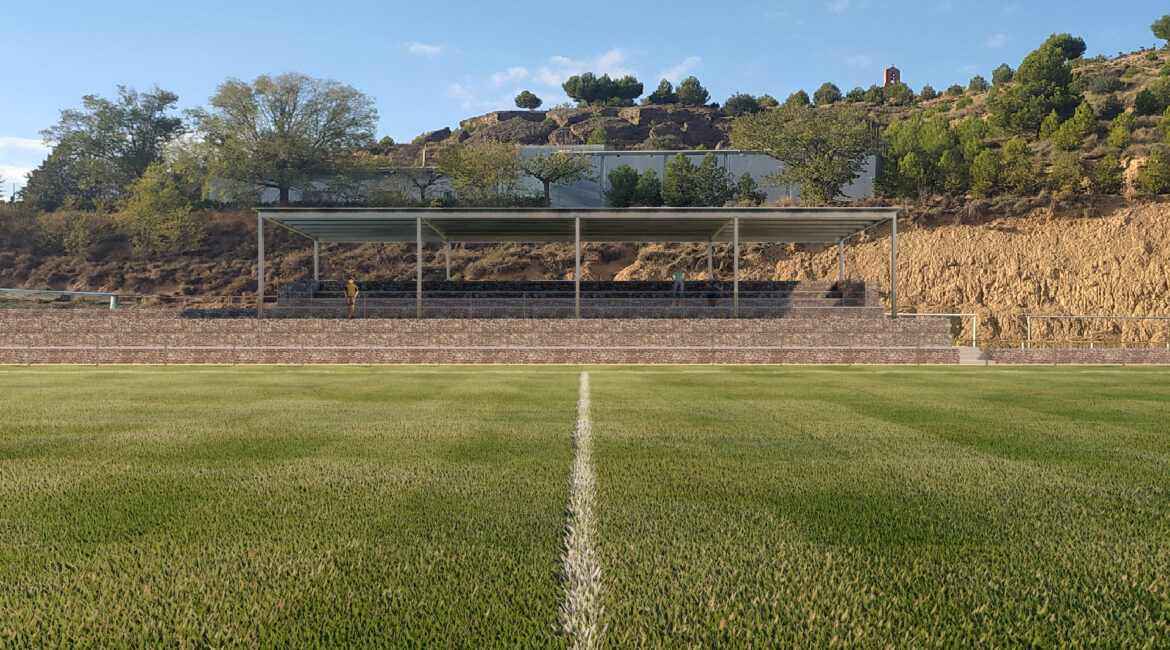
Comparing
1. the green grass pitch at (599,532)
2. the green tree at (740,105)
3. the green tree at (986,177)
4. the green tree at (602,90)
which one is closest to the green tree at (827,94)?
the green tree at (740,105)

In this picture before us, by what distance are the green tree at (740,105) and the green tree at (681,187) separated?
60.2m

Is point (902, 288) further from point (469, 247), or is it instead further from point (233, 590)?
point (233, 590)

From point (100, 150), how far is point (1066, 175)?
76.4 metres

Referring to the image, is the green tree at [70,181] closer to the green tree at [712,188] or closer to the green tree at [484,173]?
the green tree at [484,173]

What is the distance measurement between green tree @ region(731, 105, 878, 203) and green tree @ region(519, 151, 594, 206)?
13015 mm

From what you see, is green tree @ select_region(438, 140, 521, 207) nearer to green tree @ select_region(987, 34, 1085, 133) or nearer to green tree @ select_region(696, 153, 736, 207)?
green tree @ select_region(696, 153, 736, 207)

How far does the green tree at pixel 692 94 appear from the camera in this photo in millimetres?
118000

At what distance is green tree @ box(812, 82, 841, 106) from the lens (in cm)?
10362

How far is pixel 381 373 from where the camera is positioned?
46.6 ft

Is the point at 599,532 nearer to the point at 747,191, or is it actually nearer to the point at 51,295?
the point at 51,295

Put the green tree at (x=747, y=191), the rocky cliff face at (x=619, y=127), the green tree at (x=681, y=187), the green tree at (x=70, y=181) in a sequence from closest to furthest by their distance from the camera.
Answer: the green tree at (x=747, y=191), the green tree at (x=681, y=187), the green tree at (x=70, y=181), the rocky cliff face at (x=619, y=127)

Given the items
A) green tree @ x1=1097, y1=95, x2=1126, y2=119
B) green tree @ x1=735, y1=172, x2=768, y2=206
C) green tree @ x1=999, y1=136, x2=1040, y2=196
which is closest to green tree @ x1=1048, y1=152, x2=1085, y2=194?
green tree @ x1=999, y1=136, x2=1040, y2=196

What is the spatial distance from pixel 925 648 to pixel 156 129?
80125 millimetres

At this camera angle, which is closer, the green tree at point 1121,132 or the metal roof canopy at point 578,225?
the metal roof canopy at point 578,225
